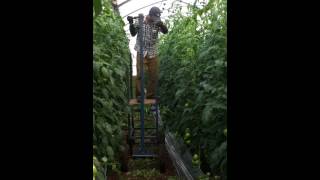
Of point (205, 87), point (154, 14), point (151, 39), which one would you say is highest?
point (154, 14)

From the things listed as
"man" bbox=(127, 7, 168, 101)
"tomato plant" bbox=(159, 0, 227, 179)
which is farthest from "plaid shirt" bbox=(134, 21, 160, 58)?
"tomato plant" bbox=(159, 0, 227, 179)

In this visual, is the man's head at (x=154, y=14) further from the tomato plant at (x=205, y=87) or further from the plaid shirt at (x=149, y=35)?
the tomato plant at (x=205, y=87)

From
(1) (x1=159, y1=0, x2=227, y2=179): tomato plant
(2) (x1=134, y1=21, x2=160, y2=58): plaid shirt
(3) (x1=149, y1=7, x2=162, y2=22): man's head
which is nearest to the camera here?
(1) (x1=159, y1=0, x2=227, y2=179): tomato plant

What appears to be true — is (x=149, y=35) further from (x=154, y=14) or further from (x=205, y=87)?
(x=205, y=87)

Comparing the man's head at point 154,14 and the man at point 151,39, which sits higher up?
the man's head at point 154,14

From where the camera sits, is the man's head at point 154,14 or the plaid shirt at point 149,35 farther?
the man's head at point 154,14

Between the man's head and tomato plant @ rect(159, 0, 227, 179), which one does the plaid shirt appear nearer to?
the man's head

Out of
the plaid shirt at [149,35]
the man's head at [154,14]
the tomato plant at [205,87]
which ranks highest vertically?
the man's head at [154,14]

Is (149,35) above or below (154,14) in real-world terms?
below

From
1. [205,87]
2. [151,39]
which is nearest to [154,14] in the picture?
[151,39]

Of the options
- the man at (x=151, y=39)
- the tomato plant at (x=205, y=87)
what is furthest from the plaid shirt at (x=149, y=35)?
the tomato plant at (x=205, y=87)

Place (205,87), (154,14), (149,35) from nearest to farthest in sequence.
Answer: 1. (205,87)
2. (149,35)
3. (154,14)

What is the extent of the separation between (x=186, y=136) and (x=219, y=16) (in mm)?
1285
